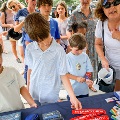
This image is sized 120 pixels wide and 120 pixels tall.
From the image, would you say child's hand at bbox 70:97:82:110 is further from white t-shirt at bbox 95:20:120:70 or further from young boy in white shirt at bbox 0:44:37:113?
white t-shirt at bbox 95:20:120:70

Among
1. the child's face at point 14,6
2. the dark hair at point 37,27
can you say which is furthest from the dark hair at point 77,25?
the child's face at point 14,6

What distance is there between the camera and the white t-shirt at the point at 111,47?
1.82 metres

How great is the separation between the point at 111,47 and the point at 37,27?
786 millimetres

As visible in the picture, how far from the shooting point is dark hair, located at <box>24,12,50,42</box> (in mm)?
1333

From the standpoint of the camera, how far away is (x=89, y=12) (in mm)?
2684

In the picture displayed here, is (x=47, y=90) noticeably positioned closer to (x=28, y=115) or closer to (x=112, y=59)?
(x=28, y=115)

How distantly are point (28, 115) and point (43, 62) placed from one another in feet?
1.40

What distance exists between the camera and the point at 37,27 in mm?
1332

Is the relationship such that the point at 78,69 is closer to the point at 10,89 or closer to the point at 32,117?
the point at 10,89

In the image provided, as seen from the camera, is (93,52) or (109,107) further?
(93,52)

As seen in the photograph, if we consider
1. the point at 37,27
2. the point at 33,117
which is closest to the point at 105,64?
the point at 37,27

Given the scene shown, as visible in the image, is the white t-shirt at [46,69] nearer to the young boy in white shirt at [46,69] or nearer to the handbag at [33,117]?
the young boy in white shirt at [46,69]

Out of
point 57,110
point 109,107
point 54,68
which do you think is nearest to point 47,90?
point 54,68

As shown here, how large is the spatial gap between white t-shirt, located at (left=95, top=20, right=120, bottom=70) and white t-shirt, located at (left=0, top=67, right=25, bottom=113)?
83 cm
